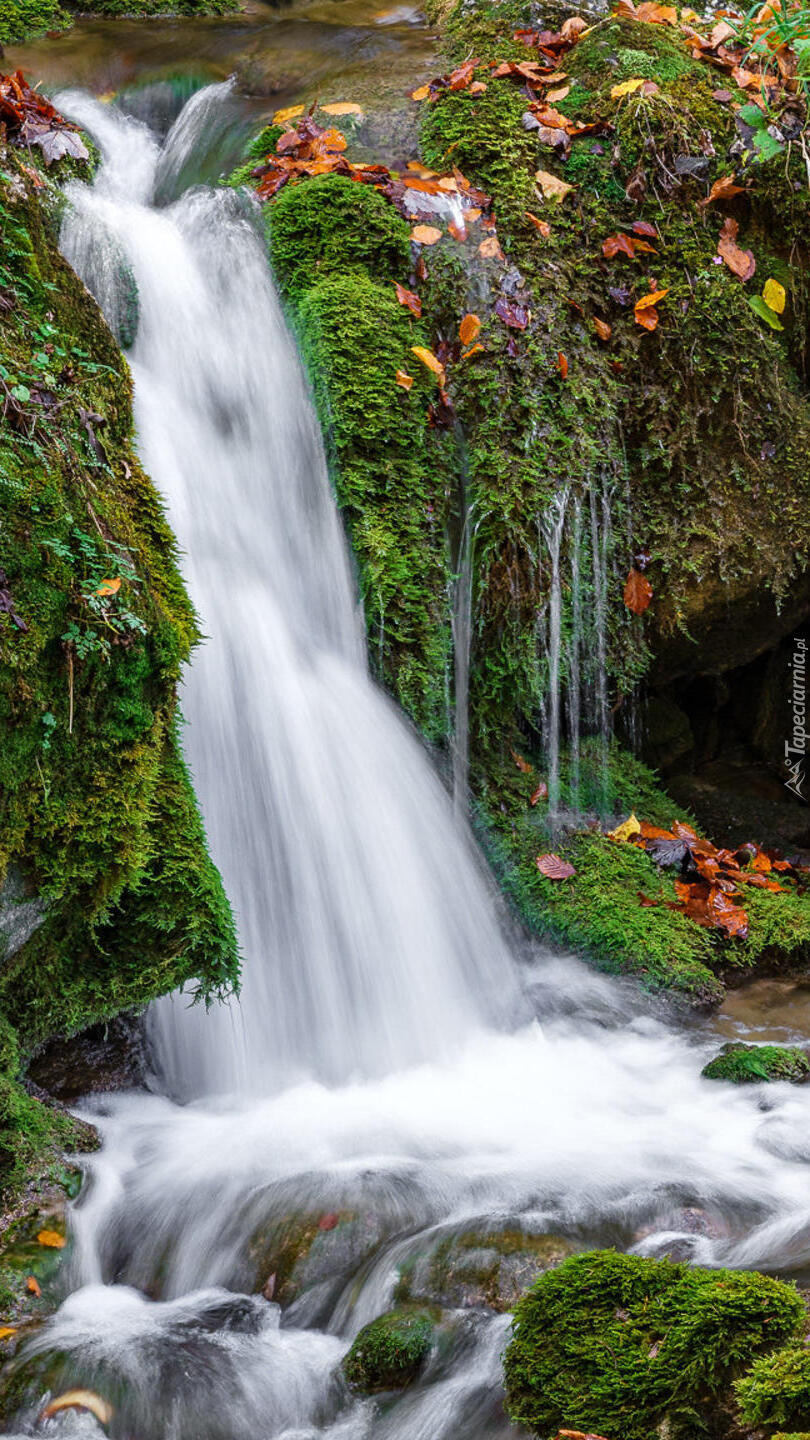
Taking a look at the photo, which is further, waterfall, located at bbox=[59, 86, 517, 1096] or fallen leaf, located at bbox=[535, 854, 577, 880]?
fallen leaf, located at bbox=[535, 854, 577, 880]

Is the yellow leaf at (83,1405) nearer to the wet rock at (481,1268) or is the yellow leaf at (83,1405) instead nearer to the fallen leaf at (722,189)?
the wet rock at (481,1268)

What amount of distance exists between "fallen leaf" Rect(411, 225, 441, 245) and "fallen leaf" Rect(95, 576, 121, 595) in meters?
3.08

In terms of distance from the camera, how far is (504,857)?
5.42m

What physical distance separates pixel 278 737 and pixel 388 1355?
2463 mm

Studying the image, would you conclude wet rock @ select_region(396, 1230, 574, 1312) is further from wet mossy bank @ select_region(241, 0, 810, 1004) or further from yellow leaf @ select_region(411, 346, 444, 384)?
yellow leaf @ select_region(411, 346, 444, 384)

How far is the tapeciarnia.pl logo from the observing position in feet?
24.1

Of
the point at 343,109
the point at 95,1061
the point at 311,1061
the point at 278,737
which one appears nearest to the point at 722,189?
the point at 343,109

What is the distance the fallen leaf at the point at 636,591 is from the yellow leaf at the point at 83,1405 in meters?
4.27

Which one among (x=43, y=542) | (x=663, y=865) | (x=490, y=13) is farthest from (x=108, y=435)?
(x=490, y=13)

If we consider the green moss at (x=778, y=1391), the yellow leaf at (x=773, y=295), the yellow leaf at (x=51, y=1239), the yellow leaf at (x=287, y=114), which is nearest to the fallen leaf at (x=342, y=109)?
the yellow leaf at (x=287, y=114)

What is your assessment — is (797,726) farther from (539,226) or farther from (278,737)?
(278,737)

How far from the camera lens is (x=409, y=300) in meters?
5.55

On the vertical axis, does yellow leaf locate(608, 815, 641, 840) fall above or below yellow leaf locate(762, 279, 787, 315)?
below

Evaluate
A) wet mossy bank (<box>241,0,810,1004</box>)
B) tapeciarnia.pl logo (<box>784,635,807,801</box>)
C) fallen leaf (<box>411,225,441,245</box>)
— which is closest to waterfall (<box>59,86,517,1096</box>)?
wet mossy bank (<box>241,0,810,1004</box>)
